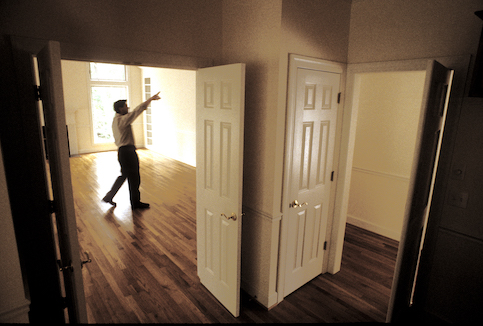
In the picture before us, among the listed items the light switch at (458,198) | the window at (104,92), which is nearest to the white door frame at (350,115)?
the light switch at (458,198)

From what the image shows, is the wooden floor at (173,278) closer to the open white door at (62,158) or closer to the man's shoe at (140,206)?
the man's shoe at (140,206)

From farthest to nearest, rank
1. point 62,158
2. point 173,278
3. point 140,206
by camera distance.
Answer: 1. point 140,206
2. point 173,278
3. point 62,158

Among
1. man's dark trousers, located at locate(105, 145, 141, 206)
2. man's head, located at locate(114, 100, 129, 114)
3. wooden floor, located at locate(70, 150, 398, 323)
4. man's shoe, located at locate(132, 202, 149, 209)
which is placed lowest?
wooden floor, located at locate(70, 150, 398, 323)

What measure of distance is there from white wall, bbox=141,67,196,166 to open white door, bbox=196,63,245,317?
4.97 metres

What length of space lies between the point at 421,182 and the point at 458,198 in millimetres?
455

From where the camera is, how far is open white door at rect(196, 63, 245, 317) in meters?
2.12

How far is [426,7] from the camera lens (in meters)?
2.13

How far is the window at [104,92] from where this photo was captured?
8.89m

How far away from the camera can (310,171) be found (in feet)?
8.52

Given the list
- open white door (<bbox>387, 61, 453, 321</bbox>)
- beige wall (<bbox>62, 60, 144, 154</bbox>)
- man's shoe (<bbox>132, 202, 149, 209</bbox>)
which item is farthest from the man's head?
beige wall (<bbox>62, 60, 144, 154</bbox>)

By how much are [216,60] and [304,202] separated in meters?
1.51

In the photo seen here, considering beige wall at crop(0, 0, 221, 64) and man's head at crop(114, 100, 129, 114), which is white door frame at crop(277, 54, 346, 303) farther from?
man's head at crop(114, 100, 129, 114)

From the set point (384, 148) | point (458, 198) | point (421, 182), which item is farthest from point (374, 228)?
point (421, 182)

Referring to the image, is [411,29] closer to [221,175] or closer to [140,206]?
[221,175]
